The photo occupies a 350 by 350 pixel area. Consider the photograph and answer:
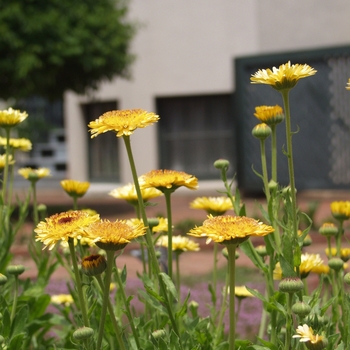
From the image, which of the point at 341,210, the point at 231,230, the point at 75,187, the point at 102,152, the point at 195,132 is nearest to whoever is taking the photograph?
the point at 231,230

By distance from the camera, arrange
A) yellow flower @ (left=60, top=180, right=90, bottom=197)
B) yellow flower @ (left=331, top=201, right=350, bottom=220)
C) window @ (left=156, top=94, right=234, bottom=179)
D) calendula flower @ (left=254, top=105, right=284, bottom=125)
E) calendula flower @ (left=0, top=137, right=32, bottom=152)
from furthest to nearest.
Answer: window @ (left=156, top=94, right=234, bottom=179) < calendula flower @ (left=0, top=137, right=32, bottom=152) < yellow flower @ (left=60, top=180, right=90, bottom=197) < yellow flower @ (left=331, top=201, right=350, bottom=220) < calendula flower @ (left=254, top=105, right=284, bottom=125)

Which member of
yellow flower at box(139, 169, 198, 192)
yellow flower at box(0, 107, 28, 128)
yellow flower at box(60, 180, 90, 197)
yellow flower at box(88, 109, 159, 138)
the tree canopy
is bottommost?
yellow flower at box(60, 180, 90, 197)

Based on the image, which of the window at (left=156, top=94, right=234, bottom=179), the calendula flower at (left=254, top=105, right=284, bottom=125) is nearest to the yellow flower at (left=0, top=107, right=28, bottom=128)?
the calendula flower at (left=254, top=105, right=284, bottom=125)

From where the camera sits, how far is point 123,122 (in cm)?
114

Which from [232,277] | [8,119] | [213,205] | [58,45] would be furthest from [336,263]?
[58,45]

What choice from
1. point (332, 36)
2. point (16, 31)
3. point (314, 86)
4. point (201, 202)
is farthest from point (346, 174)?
point (201, 202)

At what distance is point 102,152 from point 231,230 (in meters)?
13.0

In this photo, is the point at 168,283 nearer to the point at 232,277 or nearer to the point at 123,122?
the point at 232,277

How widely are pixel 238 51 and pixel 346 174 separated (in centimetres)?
338

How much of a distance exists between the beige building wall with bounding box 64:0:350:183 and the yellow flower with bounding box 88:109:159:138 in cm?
1097

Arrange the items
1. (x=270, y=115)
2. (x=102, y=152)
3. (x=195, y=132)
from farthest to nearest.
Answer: (x=102, y=152) < (x=195, y=132) < (x=270, y=115)

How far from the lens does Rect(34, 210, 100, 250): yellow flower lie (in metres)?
1.04

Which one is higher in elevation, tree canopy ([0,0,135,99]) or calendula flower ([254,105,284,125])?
tree canopy ([0,0,135,99])

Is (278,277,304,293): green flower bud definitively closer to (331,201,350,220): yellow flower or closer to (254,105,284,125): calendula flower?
(254,105,284,125): calendula flower
